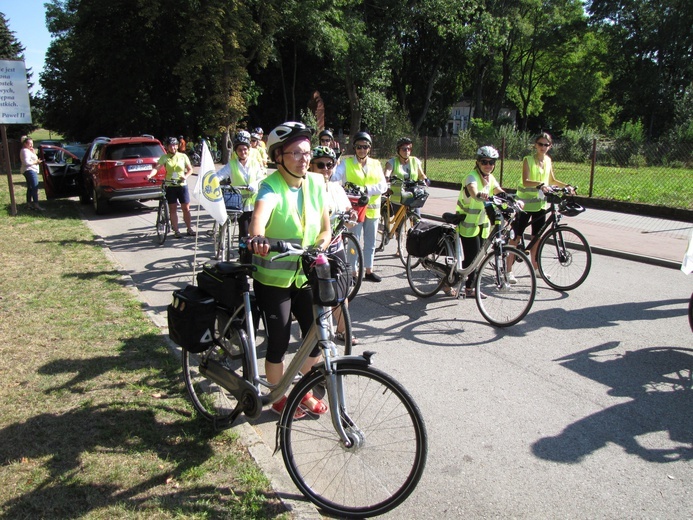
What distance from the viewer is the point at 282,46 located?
37.7 meters

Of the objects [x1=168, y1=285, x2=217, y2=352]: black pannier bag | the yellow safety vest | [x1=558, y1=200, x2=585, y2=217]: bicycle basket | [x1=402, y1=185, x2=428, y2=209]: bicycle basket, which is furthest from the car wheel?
[x1=168, y1=285, x2=217, y2=352]: black pannier bag

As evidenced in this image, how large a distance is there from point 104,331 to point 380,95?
32448mm

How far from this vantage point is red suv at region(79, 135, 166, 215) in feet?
45.4

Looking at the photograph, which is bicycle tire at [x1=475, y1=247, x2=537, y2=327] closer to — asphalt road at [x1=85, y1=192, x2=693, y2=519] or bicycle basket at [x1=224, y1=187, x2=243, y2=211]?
asphalt road at [x1=85, y1=192, x2=693, y2=519]

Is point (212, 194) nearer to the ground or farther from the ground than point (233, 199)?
farther from the ground

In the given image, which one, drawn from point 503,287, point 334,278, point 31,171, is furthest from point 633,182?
point 31,171

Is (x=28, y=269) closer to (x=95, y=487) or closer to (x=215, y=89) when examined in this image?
(x=95, y=487)

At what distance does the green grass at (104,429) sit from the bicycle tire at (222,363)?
0.11 metres

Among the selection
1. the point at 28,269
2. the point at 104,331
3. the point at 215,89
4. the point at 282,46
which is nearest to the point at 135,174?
the point at 28,269

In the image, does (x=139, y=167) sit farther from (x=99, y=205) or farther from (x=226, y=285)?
(x=226, y=285)

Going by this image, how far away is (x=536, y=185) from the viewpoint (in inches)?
292

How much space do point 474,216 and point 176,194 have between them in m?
6.55

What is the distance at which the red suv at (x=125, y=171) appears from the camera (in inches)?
545

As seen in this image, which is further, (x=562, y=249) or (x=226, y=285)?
(x=562, y=249)
